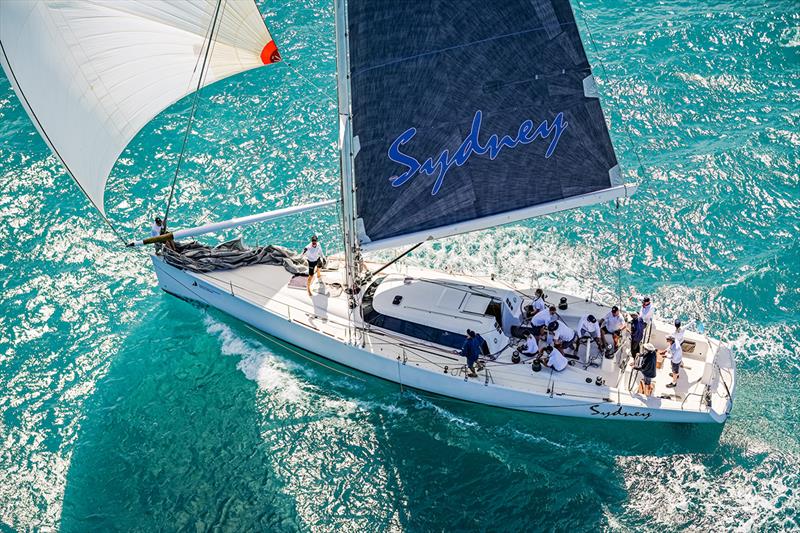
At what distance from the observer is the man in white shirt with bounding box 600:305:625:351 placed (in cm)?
2575

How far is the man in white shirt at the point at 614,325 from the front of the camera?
84.5ft

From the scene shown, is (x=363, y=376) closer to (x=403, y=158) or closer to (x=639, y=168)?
(x=403, y=158)

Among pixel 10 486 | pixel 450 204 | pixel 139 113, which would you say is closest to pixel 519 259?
pixel 450 204

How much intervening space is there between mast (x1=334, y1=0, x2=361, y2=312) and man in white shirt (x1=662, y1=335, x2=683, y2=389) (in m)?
9.28

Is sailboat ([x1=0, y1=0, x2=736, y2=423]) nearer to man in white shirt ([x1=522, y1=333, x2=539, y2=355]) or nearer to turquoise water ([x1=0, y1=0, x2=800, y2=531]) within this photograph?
man in white shirt ([x1=522, y1=333, x2=539, y2=355])

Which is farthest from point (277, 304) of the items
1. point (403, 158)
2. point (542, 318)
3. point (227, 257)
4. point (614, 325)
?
point (614, 325)

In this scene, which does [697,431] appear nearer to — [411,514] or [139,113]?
[411,514]

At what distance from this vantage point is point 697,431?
25.3 meters

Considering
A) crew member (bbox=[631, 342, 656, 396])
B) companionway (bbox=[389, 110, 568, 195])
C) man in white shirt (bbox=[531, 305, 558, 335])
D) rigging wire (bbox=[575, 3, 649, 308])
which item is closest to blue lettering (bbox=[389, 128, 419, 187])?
companionway (bbox=[389, 110, 568, 195])

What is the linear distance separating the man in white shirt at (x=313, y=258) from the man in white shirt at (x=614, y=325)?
8837mm

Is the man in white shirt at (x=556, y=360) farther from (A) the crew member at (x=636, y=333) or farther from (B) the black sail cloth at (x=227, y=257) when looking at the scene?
(B) the black sail cloth at (x=227, y=257)

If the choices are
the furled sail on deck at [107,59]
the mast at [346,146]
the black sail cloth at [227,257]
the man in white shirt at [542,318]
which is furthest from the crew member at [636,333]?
the furled sail on deck at [107,59]

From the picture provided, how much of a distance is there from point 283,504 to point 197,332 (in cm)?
739

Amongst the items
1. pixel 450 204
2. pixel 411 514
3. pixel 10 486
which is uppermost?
pixel 450 204
